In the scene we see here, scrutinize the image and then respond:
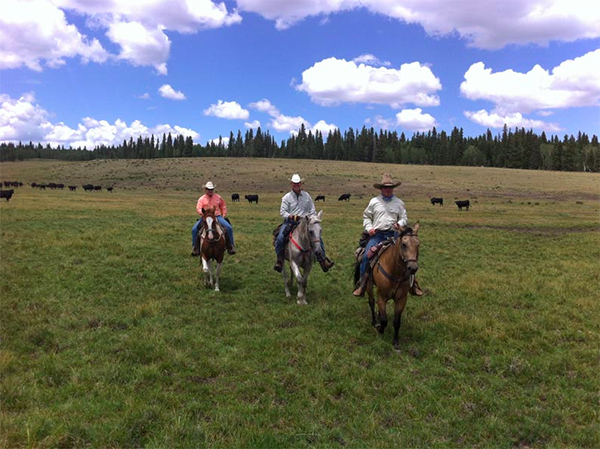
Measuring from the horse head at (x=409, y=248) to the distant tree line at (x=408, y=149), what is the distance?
129 meters

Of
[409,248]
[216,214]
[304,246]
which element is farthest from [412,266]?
[216,214]

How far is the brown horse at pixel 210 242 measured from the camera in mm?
10719

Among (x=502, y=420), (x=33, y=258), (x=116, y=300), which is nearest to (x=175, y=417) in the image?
(x=502, y=420)

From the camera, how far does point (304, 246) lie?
9.62 m

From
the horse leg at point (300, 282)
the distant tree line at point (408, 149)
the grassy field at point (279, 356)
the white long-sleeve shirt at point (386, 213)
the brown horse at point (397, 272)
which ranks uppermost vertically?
the distant tree line at point (408, 149)

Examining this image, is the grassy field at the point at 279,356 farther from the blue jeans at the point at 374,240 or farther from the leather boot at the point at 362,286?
the blue jeans at the point at 374,240

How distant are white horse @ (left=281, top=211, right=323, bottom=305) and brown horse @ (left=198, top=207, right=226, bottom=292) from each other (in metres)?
2.27

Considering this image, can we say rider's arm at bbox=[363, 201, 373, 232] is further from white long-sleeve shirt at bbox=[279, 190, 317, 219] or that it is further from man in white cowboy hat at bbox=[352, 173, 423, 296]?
white long-sleeve shirt at bbox=[279, 190, 317, 219]

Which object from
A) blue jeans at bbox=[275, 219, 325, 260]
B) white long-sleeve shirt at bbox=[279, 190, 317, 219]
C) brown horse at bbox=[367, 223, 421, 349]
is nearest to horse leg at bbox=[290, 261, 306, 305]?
blue jeans at bbox=[275, 219, 325, 260]

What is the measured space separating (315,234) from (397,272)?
110 inches

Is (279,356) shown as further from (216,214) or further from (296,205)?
(216,214)

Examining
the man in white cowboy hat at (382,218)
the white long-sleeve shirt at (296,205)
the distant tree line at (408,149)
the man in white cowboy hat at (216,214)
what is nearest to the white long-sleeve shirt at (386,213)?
the man in white cowboy hat at (382,218)

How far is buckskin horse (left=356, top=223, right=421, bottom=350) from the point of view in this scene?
6656 millimetres

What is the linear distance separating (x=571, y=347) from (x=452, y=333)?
7.28 ft
